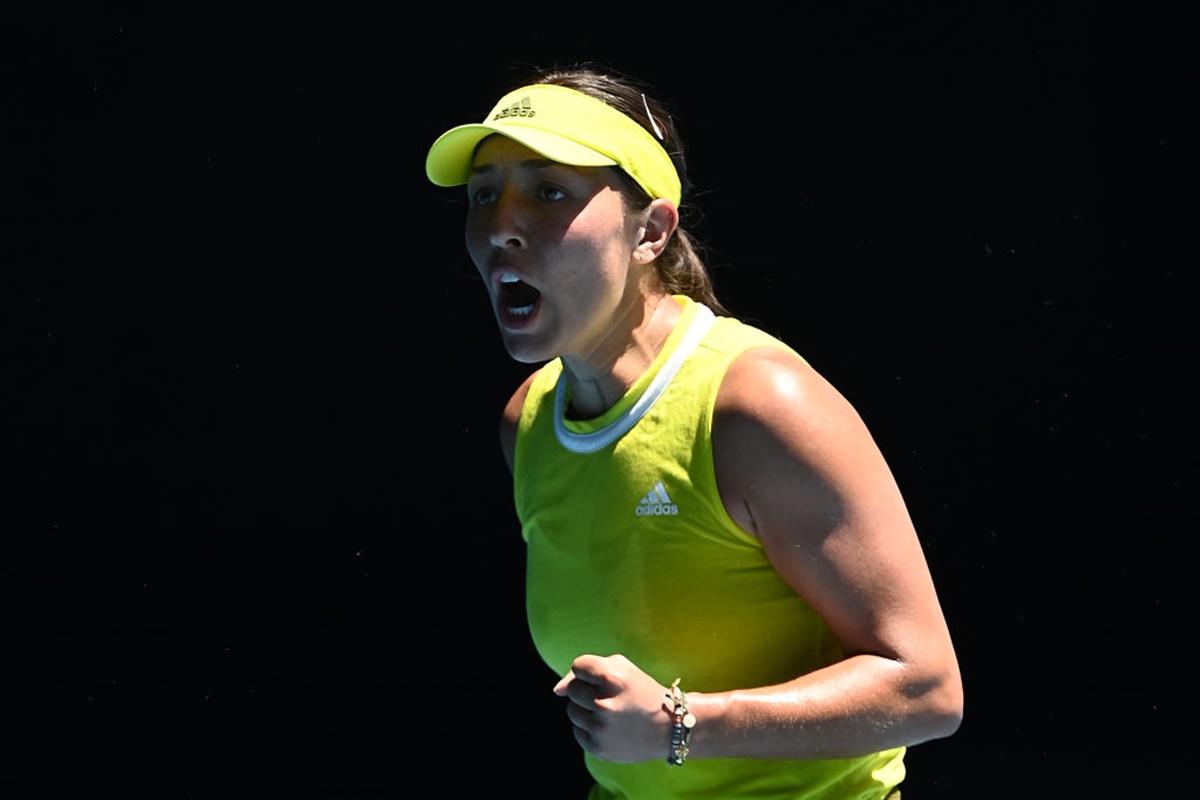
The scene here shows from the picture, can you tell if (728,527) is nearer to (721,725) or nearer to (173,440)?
(721,725)

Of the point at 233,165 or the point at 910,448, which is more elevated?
the point at 233,165

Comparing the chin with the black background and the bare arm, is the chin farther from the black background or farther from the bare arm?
the black background

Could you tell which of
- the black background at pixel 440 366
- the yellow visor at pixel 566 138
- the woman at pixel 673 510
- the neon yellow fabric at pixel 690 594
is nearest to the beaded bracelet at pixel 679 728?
the woman at pixel 673 510

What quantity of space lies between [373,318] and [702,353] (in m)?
1.61

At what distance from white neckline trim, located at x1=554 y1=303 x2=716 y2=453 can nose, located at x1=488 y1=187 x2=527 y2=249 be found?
22 cm

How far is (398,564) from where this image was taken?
3.48m

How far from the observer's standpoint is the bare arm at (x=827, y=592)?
1.75 meters

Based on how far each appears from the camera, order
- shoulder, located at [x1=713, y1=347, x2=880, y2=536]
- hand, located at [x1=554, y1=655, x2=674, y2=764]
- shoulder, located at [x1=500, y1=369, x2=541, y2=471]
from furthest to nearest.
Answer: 1. shoulder, located at [x1=500, y1=369, x2=541, y2=471]
2. shoulder, located at [x1=713, y1=347, x2=880, y2=536]
3. hand, located at [x1=554, y1=655, x2=674, y2=764]

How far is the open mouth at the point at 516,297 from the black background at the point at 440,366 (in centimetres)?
136

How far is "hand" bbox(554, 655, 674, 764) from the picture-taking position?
168cm

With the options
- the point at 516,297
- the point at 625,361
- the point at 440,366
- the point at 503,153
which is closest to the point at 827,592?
the point at 625,361

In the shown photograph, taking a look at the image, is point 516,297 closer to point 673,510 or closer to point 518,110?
point 518,110

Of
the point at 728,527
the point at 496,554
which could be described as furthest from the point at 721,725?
the point at 496,554

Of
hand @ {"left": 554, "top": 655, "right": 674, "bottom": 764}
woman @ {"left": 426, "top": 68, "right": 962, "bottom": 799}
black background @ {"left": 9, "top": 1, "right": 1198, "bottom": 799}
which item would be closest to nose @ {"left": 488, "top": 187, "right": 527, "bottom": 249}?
woman @ {"left": 426, "top": 68, "right": 962, "bottom": 799}
